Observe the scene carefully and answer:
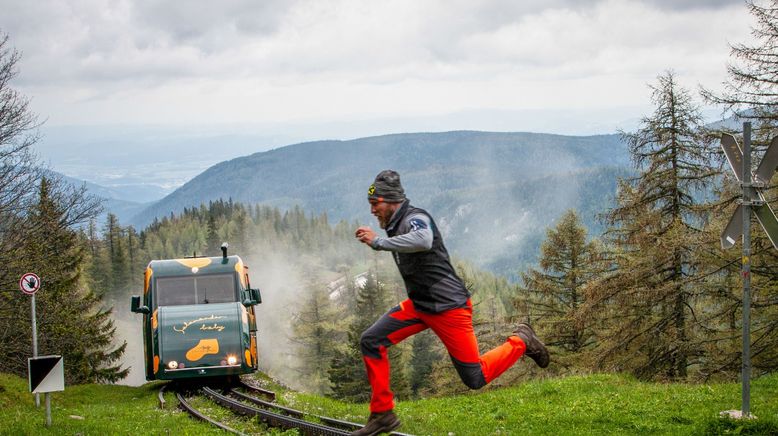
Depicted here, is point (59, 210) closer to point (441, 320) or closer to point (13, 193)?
point (13, 193)

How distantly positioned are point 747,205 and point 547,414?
3.97m

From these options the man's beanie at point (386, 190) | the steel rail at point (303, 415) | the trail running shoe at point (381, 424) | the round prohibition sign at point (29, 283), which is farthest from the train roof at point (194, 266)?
the man's beanie at point (386, 190)

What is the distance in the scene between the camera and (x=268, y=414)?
38.0 ft

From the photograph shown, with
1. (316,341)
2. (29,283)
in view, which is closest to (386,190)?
(29,283)

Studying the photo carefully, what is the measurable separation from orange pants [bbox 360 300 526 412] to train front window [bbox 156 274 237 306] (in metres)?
13.5

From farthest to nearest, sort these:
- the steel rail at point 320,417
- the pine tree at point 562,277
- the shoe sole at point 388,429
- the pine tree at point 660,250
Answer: the pine tree at point 562,277 < the pine tree at point 660,250 < the steel rail at point 320,417 < the shoe sole at point 388,429

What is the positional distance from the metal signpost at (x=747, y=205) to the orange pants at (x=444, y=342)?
10.0 feet

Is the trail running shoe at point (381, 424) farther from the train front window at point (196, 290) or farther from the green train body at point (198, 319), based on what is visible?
the train front window at point (196, 290)

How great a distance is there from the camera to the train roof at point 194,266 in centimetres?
2038

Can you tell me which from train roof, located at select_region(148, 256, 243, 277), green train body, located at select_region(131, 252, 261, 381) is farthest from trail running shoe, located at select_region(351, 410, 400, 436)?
train roof, located at select_region(148, 256, 243, 277)

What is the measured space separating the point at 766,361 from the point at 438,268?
48.1 ft

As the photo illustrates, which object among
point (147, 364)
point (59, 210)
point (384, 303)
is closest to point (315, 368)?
point (384, 303)

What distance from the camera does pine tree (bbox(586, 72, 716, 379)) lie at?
21422 mm

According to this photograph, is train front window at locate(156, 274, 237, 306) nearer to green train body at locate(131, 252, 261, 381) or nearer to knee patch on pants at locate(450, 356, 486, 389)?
green train body at locate(131, 252, 261, 381)
